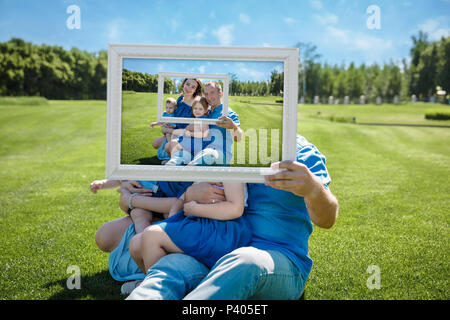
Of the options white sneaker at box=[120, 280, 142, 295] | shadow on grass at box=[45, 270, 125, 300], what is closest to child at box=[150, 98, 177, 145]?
white sneaker at box=[120, 280, 142, 295]

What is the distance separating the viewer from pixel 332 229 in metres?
4.11

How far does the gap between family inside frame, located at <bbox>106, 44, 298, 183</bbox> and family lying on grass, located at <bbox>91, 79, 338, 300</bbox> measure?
0.02 m

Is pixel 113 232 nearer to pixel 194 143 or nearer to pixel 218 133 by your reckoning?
pixel 194 143

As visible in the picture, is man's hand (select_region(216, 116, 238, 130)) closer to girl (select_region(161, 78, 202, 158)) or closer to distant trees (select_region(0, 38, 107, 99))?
girl (select_region(161, 78, 202, 158))

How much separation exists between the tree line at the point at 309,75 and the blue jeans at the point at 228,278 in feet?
108

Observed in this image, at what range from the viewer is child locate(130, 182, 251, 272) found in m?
2.08

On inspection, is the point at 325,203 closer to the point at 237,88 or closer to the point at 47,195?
the point at 237,88

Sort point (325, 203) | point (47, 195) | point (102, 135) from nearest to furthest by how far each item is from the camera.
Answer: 1. point (325, 203)
2. point (47, 195)
3. point (102, 135)

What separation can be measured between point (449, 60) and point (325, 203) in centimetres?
3320

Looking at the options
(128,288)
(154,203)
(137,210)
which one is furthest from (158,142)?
(128,288)

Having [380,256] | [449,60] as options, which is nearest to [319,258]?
[380,256]

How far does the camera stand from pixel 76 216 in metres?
4.71

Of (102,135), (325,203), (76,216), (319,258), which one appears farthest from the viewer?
(102,135)

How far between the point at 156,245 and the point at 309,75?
57257mm
